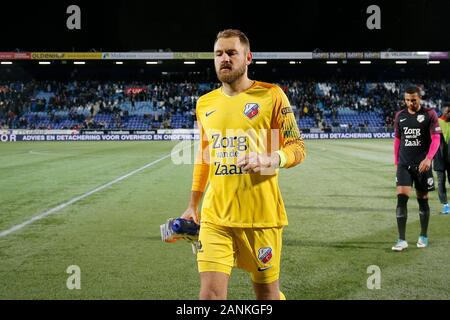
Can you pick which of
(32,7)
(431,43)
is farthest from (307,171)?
(431,43)

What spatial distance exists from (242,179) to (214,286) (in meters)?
0.72

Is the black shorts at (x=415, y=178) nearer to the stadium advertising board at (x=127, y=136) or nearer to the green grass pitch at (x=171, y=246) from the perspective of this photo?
the green grass pitch at (x=171, y=246)

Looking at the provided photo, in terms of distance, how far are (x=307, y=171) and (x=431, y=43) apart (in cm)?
4105

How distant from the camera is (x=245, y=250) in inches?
120

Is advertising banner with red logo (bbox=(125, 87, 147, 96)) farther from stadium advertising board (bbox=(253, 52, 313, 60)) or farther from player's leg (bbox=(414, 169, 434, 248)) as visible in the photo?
player's leg (bbox=(414, 169, 434, 248))

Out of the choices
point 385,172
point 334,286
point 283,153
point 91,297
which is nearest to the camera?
point 283,153

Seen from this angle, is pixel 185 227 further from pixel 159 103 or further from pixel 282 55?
pixel 159 103

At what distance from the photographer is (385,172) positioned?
1573 cm

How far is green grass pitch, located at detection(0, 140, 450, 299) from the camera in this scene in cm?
456

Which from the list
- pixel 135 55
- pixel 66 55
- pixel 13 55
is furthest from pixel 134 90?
pixel 13 55

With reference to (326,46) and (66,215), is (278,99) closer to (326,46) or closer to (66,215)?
(66,215)

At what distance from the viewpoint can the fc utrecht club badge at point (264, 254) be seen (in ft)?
9.87

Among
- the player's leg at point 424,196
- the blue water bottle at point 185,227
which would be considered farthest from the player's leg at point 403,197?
the blue water bottle at point 185,227

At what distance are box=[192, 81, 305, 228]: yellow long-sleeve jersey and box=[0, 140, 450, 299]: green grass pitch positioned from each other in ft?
5.11
